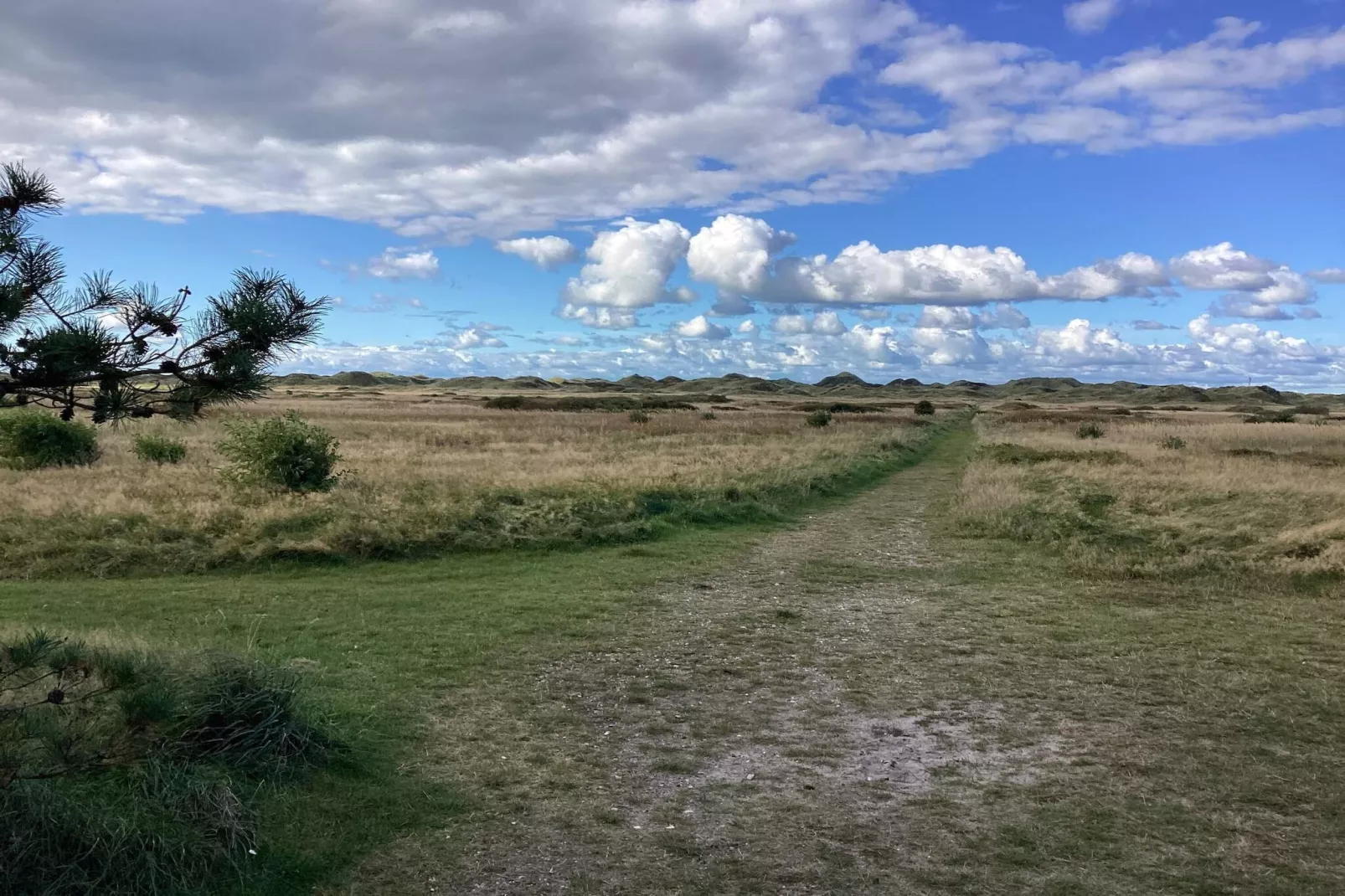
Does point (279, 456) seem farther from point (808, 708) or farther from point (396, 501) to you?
point (808, 708)

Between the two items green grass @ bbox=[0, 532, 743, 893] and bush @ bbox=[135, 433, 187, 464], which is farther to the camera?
bush @ bbox=[135, 433, 187, 464]

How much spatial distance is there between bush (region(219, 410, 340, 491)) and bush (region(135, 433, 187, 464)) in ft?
19.4

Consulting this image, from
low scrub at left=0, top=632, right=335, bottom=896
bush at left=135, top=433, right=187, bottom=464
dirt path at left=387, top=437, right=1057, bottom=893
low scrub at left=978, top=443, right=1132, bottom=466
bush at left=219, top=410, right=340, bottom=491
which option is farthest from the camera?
low scrub at left=978, top=443, right=1132, bottom=466

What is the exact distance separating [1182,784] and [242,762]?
6113mm

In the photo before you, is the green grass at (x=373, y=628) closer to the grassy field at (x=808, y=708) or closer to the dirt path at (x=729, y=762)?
the grassy field at (x=808, y=708)

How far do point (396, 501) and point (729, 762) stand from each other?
1215cm

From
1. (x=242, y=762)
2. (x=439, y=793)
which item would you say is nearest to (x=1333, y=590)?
(x=439, y=793)

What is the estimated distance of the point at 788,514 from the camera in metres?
19.7

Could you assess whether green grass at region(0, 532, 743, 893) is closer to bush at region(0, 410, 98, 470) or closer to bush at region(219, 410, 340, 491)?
bush at region(219, 410, 340, 491)

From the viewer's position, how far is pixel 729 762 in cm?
639

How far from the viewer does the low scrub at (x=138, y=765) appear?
4211 mm

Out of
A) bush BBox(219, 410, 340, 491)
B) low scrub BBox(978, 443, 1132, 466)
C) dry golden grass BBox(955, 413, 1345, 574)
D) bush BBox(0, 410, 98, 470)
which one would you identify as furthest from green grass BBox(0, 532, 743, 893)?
low scrub BBox(978, 443, 1132, 466)

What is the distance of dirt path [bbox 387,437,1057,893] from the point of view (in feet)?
16.0

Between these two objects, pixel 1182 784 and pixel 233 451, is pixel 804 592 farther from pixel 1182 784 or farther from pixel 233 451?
pixel 233 451
